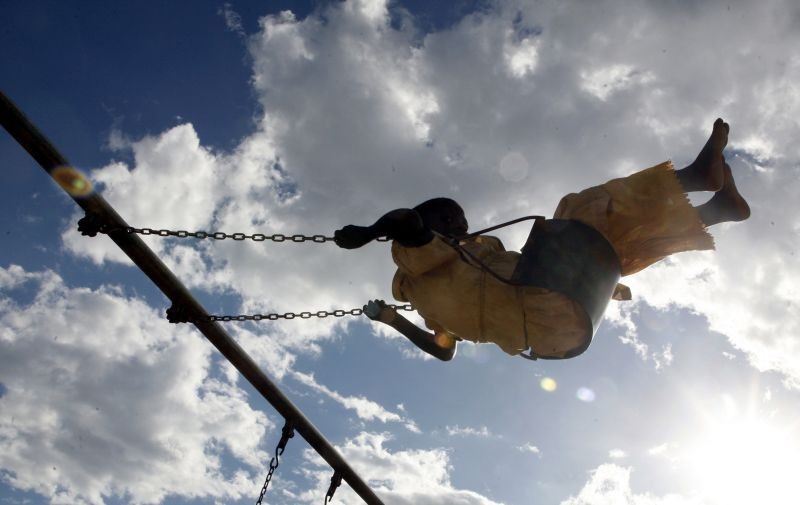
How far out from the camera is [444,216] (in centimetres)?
463

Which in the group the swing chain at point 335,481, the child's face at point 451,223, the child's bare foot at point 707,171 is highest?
the child's bare foot at point 707,171

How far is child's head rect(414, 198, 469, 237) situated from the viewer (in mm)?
4598

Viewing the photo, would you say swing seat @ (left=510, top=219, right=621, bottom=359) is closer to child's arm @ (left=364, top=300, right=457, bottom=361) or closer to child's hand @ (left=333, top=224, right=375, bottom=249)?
child's hand @ (left=333, top=224, right=375, bottom=249)

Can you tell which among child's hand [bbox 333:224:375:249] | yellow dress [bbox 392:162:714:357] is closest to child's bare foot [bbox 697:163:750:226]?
yellow dress [bbox 392:162:714:357]

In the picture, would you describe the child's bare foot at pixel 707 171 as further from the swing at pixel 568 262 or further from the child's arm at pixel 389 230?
the child's arm at pixel 389 230

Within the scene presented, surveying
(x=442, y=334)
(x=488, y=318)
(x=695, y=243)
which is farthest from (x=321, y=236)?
(x=695, y=243)

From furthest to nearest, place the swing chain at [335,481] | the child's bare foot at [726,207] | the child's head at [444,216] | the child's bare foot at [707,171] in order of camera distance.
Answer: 1. the swing chain at [335,481]
2. the child's head at [444,216]
3. the child's bare foot at [726,207]
4. the child's bare foot at [707,171]

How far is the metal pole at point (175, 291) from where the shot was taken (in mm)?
4195

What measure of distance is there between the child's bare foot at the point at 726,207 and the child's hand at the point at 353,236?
2.56 metres

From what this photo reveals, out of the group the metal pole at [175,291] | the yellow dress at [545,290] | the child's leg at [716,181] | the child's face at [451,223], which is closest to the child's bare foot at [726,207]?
the child's leg at [716,181]

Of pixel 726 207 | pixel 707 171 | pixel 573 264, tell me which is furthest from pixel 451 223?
pixel 726 207

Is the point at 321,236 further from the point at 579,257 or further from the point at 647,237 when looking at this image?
the point at 647,237

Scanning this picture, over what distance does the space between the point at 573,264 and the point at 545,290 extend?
26cm

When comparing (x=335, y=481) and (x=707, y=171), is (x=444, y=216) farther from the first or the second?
(x=335, y=481)
